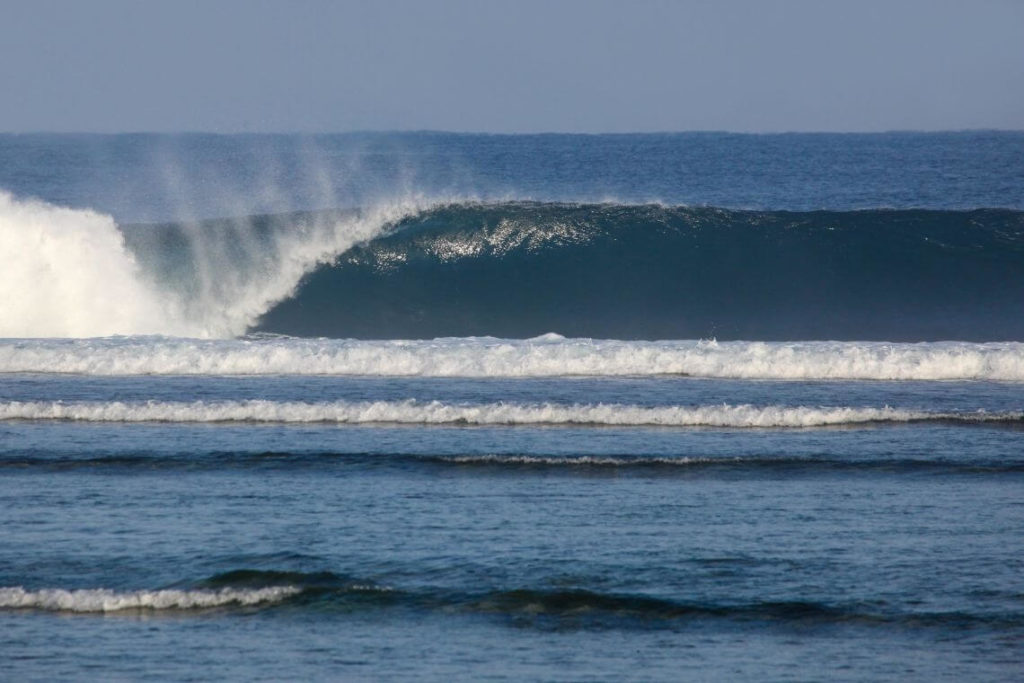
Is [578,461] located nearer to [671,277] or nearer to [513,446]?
[513,446]

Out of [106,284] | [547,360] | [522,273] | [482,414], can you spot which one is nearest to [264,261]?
[106,284]

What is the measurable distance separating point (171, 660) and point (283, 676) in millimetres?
646

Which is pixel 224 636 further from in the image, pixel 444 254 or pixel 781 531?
pixel 444 254

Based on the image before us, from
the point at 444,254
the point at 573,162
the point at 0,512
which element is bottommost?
the point at 0,512

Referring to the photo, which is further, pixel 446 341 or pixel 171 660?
pixel 446 341

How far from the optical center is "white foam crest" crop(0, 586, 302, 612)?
24.2 feet

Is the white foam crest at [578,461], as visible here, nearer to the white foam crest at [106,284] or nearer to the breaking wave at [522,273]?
the white foam crest at [106,284]

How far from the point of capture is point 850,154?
78.5 meters

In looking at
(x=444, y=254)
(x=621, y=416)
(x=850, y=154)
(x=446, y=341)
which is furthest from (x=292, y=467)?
(x=850, y=154)

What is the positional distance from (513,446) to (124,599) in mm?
4431

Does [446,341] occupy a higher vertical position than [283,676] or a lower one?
higher

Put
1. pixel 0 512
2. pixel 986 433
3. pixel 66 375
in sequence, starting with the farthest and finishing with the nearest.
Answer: pixel 66 375, pixel 986 433, pixel 0 512

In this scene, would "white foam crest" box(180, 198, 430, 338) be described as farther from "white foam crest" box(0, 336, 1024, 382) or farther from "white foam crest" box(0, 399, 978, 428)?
"white foam crest" box(0, 399, 978, 428)

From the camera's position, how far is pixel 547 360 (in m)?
15.2
